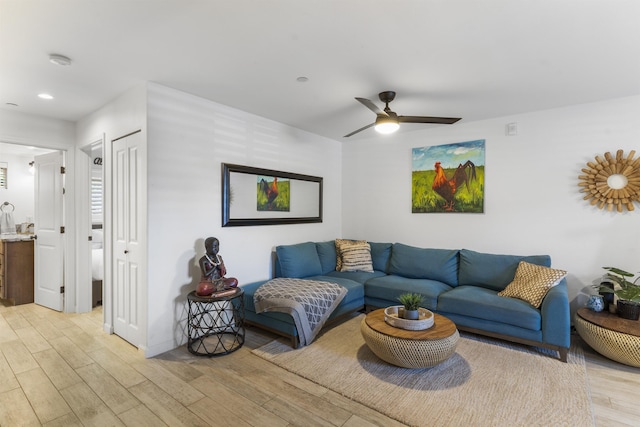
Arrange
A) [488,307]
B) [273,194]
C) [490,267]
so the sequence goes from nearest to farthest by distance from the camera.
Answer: [488,307]
[490,267]
[273,194]

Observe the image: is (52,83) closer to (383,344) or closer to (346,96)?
(346,96)

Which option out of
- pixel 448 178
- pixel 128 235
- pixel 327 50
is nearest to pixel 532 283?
pixel 448 178

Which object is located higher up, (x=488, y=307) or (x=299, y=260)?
(x=299, y=260)

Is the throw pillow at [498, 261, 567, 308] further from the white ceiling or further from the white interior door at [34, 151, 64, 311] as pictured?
the white interior door at [34, 151, 64, 311]

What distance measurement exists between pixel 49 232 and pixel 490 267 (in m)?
5.66

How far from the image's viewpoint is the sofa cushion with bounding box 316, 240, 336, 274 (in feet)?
14.3

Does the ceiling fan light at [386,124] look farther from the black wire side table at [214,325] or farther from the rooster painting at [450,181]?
the black wire side table at [214,325]

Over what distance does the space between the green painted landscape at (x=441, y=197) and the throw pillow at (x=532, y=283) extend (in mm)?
1014

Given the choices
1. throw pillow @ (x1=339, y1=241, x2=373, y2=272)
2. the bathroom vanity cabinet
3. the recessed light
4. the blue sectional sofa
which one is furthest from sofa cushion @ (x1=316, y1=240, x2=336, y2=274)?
the bathroom vanity cabinet

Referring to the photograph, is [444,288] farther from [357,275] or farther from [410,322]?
[410,322]

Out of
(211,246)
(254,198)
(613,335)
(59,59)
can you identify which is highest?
(59,59)

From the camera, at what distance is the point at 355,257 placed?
4367 mm

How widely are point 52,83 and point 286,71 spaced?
2.17 meters

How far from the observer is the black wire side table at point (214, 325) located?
114 inches
